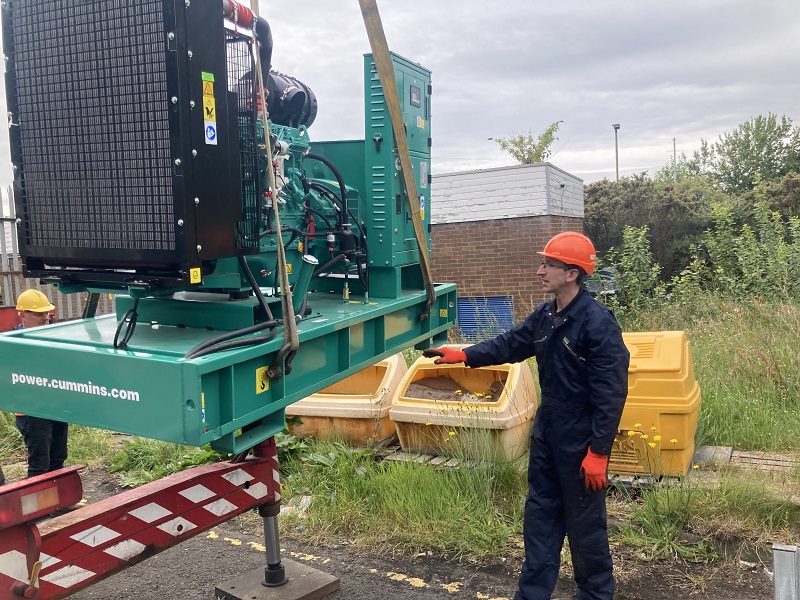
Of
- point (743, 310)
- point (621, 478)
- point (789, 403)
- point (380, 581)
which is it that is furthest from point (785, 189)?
point (380, 581)

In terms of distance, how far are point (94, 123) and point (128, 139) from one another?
220mm

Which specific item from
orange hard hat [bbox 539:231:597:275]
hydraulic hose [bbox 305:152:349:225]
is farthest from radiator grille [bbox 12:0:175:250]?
orange hard hat [bbox 539:231:597:275]

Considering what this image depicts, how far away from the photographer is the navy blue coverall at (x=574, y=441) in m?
3.71

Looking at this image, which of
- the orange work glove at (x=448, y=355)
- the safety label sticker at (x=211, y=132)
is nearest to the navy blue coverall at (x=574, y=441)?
the orange work glove at (x=448, y=355)

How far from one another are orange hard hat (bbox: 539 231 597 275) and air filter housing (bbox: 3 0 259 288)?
1.74m

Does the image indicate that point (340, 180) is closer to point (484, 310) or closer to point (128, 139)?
point (128, 139)

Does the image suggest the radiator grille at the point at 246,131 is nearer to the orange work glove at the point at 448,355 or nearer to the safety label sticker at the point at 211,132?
the safety label sticker at the point at 211,132

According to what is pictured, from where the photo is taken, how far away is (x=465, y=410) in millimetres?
5535

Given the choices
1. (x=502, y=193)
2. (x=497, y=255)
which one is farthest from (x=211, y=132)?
(x=497, y=255)

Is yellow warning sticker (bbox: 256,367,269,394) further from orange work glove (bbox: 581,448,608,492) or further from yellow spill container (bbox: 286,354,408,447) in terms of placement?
yellow spill container (bbox: 286,354,408,447)

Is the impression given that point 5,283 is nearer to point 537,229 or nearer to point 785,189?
point 537,229

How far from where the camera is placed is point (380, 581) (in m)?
4.50

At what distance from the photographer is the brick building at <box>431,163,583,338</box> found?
53.5 feet

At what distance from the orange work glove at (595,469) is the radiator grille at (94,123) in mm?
2366
